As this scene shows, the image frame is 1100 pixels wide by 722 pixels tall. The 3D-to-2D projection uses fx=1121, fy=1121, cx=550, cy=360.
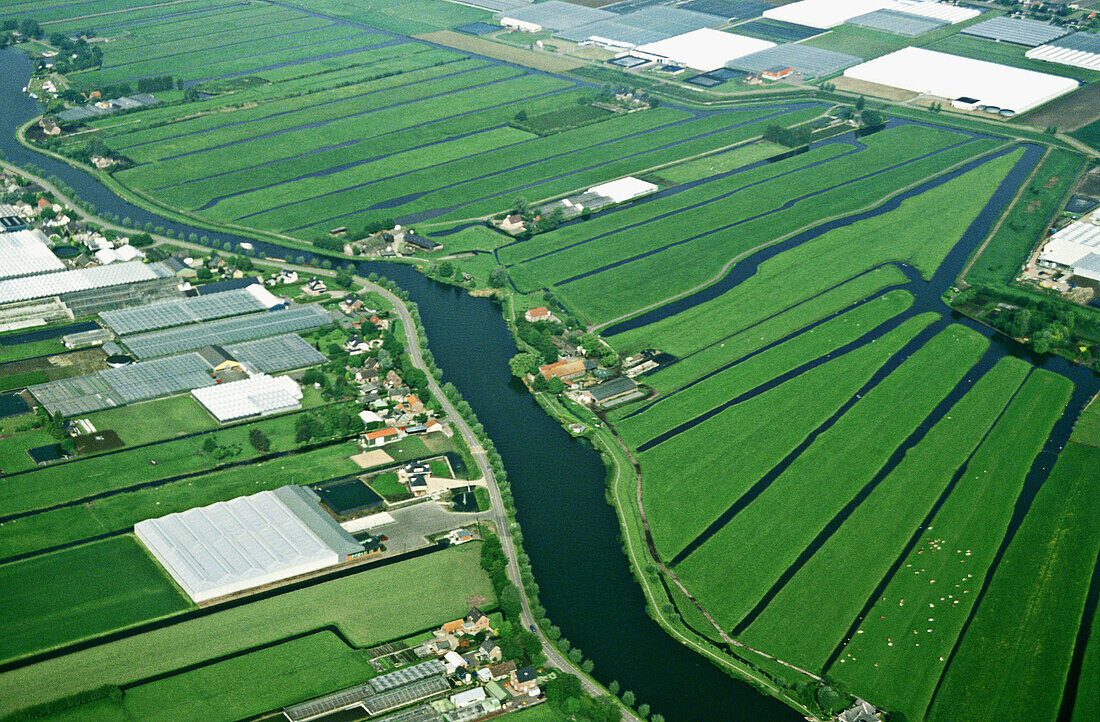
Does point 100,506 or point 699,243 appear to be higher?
point 699,243

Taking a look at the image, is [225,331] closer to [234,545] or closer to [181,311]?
[181,311]

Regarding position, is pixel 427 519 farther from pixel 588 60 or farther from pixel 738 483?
pixel 588 60

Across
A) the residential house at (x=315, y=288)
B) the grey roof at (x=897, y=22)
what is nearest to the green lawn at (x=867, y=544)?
the residential house at (x=315, y=288)

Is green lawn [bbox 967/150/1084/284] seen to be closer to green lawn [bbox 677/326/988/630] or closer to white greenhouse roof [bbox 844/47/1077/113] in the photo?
green lawn [bbox 677/326/988/630]

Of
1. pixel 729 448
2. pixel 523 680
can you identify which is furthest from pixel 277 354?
pixel 523 680

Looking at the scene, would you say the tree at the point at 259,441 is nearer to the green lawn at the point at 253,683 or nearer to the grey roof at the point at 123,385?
the grey roof at the point at 123,385

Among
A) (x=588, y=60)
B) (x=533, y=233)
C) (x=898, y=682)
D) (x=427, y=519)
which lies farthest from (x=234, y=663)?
(x=588, y=60)
